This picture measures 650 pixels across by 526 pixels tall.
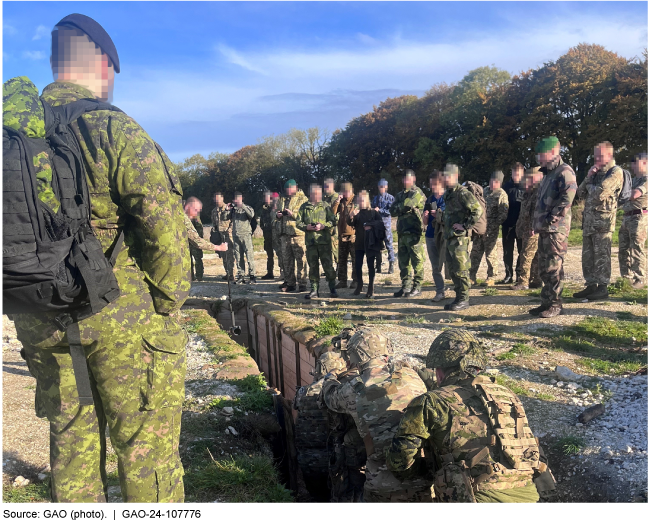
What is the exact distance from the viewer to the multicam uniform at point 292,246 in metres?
10.3

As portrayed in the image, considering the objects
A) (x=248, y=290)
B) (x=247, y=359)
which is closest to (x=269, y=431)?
(x=247, y=359)

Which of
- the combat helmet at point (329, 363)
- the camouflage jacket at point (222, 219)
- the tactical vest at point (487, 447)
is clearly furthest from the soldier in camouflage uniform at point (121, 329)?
the camouflage jacket at point (222, 219)

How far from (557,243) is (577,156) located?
50.6ft

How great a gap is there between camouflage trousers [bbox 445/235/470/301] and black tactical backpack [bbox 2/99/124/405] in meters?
5.79

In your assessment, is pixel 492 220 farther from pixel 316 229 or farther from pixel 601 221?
pixel 316 229

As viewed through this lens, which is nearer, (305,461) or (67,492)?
(67,492)

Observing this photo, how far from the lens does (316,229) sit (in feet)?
29.6

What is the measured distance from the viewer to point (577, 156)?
19656 millimetres

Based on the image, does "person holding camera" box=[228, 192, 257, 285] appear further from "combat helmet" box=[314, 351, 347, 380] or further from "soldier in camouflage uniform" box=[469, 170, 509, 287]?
"combat helmet" box=[314, 351, 347, 380]

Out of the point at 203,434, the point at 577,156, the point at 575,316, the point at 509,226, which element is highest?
the point at 577,156

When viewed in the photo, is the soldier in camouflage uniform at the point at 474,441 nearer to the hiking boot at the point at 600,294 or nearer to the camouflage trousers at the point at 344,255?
the hiking boot at the point at 600,294

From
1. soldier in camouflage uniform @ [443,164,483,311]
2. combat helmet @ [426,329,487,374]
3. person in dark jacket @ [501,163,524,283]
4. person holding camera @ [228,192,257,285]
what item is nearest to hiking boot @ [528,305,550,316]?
soldier in camouflage uniform @ [443,164,483,311]

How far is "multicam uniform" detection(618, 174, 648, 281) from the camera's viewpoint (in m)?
8.07

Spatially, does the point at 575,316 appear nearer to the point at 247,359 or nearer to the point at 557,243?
the point at 557,243
